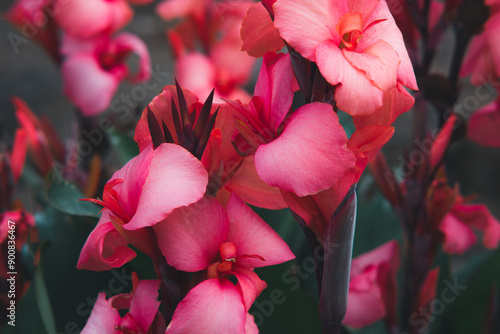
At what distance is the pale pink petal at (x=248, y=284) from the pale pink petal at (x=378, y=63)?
0.38 feet

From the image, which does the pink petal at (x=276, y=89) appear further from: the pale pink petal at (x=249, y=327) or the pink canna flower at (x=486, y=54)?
the pink canna flower at (x=486, y=54)

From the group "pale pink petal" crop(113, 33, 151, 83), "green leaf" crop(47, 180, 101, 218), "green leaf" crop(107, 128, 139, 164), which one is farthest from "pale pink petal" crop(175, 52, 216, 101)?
"green leaf" crop(47, 180, 101, 218)

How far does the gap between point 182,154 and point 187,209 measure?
0.10ft

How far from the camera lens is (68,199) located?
364 millimetres

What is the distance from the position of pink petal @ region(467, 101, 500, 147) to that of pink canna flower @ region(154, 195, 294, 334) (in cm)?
33

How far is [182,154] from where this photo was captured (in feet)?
0.73

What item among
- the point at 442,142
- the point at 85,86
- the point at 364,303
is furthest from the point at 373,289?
the point at 85,86

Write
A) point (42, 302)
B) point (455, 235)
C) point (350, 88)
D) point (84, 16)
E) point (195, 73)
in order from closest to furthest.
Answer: point (350, 88), point (42, 302), point (455, 235), point (84, 16), point (195, 73)

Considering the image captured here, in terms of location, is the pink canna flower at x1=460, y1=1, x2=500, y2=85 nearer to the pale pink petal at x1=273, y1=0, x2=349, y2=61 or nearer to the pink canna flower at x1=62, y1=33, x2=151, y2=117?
the pale pink petal at x1=273, y1=0, x2=349, y2=61

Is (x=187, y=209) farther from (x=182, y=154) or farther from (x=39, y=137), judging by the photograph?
(x=39, y=137)

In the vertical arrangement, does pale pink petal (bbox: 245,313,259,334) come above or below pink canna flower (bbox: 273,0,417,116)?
below

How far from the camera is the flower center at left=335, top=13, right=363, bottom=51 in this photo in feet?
0.76

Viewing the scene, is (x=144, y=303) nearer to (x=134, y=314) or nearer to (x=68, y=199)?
(x=134, y=314)

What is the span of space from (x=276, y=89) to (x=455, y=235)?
0.30m
